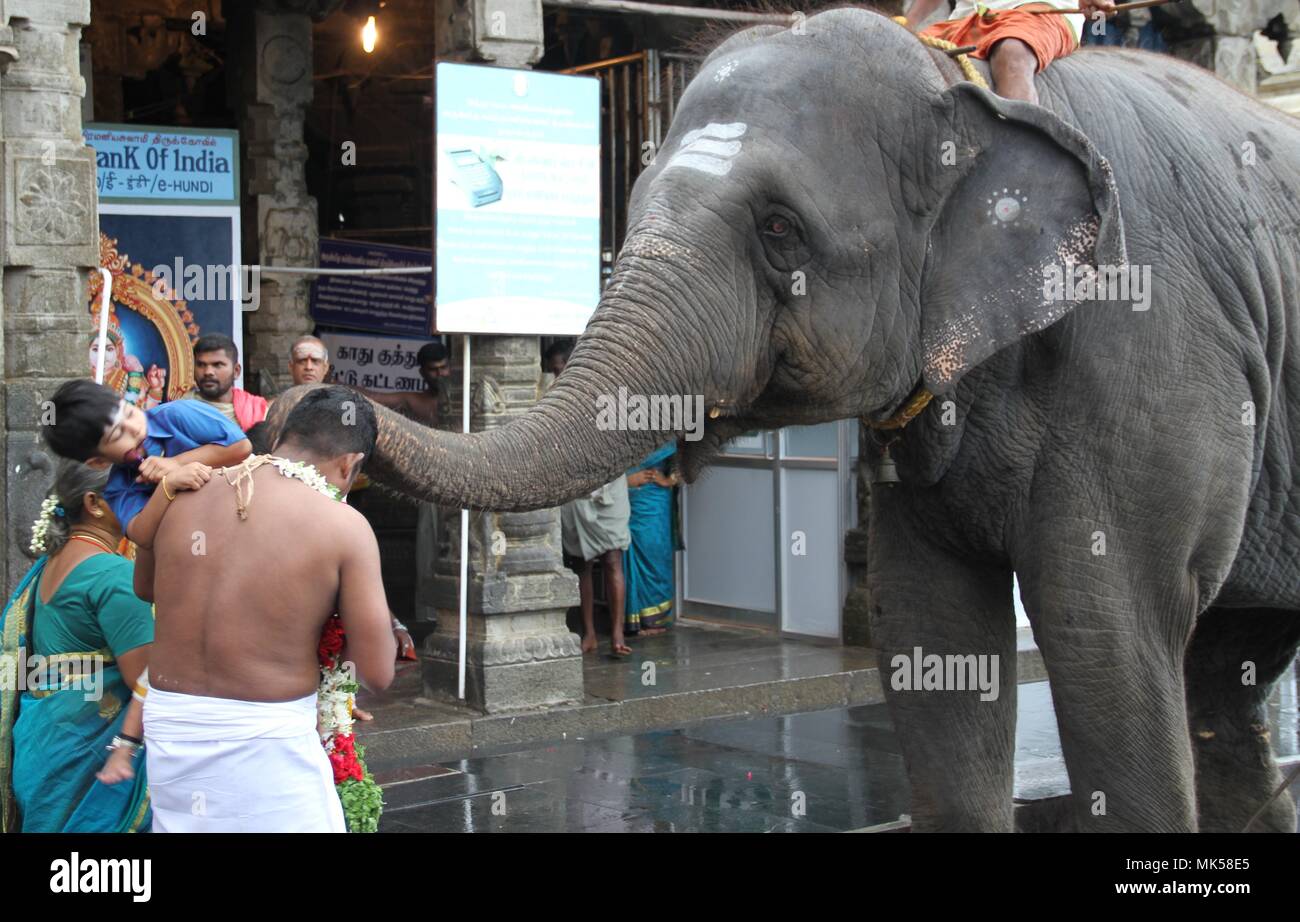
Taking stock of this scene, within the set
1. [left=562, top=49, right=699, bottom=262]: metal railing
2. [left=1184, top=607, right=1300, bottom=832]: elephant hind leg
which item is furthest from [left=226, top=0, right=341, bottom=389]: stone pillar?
[left=1184, top=607, right=1300, bottom=832]: elephant hind leg

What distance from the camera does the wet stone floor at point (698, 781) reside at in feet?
23.4

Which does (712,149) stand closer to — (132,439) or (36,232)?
(132,439)

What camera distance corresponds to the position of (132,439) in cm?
438

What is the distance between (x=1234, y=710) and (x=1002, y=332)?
1.96 metres

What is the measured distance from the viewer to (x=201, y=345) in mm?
7625

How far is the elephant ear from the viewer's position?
140 inches

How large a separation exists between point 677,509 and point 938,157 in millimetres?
8357

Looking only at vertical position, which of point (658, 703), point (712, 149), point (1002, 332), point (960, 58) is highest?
point (960, 58)

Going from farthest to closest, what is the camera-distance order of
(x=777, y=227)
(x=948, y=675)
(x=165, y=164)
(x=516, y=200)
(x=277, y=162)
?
1. (x=277, y=162)
2. (x=165, y=164)
3. (x=516, y=200)
4. (x=948, y=675)
5. (x=777, y=227)

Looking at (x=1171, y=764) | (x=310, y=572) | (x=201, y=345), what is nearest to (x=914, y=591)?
(x=1171, y=764)

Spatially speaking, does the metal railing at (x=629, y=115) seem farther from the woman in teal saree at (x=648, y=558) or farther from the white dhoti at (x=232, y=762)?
the white dhoti at (x=232, y=762)

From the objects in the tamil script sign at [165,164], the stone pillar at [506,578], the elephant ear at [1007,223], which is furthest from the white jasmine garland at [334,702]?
the tamil script sign at [165,164]

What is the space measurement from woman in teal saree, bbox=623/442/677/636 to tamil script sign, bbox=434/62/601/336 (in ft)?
8.08

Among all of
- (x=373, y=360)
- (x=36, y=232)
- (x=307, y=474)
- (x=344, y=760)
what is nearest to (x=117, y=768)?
(x=344, y=760)
